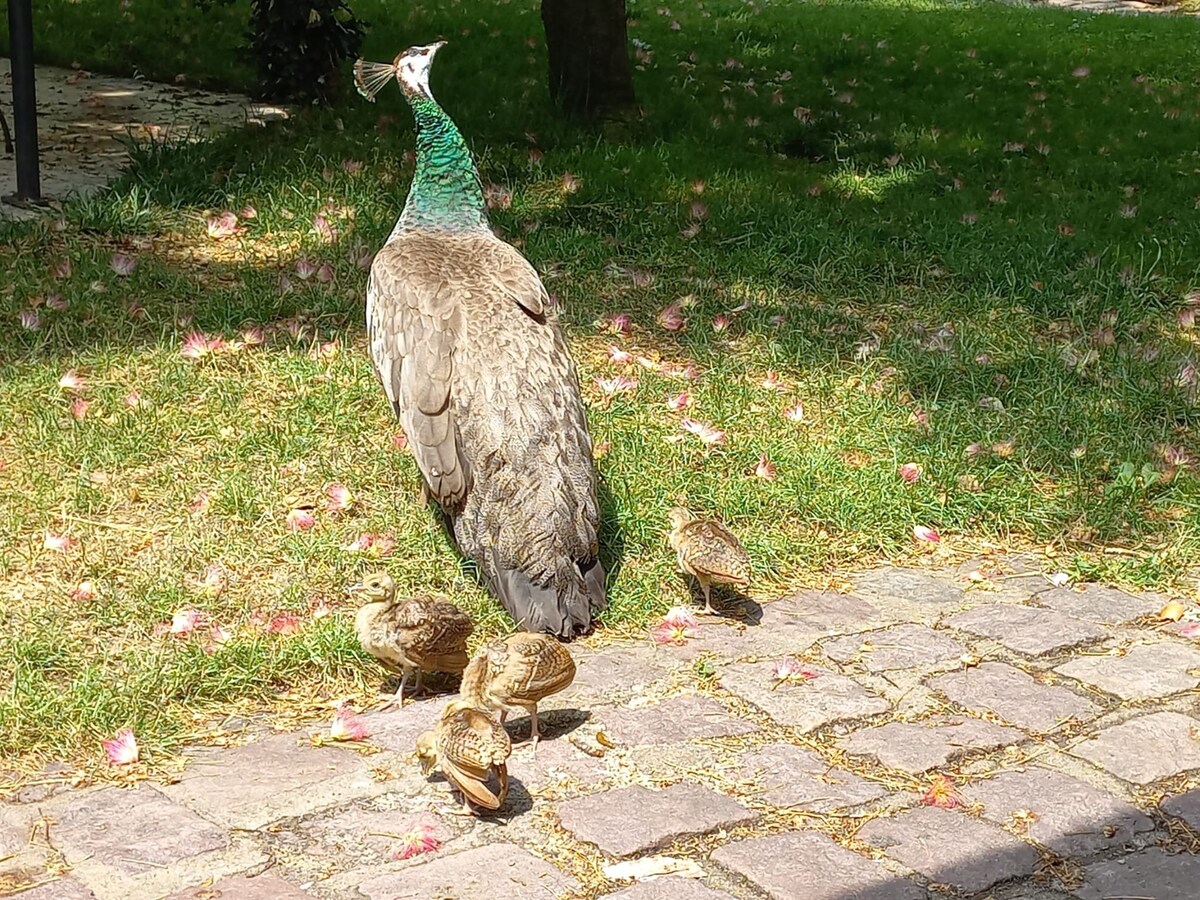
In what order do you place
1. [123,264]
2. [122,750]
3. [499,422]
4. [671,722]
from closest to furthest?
[122,750]
[671,722]
[499,422]
[123,264]

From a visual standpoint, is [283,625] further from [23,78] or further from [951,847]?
[23,78]

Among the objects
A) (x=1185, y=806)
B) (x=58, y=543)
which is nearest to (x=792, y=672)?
(x=1185, y=806)

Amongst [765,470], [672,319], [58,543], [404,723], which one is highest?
[672,319]

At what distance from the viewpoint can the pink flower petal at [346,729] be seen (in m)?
4.47

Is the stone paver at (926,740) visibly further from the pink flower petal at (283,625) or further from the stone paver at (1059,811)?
the pink flower petal at (283,625)

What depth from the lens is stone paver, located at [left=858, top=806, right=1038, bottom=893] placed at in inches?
152

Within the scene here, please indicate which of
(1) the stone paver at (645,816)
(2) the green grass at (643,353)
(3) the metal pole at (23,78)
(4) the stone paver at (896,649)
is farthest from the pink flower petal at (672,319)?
(1) the stone paver at (645,816)

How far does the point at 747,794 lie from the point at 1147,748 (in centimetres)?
127

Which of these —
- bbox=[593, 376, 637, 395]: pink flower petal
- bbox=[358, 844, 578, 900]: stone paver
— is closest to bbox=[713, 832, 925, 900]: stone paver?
bbox=[358, 844, 578, 900]: stone paver

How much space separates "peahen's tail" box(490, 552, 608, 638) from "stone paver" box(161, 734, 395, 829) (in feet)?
2.67

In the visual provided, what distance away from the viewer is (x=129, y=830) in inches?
155

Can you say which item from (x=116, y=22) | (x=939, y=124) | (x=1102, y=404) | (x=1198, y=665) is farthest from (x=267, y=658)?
(x=116, y=22)

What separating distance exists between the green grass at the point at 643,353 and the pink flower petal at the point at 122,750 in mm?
128

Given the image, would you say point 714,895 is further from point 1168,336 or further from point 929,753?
point 1168,336
